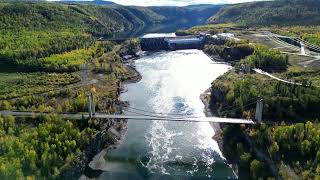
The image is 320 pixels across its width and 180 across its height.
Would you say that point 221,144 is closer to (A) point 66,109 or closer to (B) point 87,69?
(A) point 66,109

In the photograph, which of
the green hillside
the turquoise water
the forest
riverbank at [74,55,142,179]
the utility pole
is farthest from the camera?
the green hillside

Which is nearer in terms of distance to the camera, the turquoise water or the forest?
the forest

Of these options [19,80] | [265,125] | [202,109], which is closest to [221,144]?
[265,125]

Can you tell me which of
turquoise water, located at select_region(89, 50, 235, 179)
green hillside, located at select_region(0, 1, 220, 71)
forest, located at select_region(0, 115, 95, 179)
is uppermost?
green hillside, located at select_region(0, 1, 220, 71)

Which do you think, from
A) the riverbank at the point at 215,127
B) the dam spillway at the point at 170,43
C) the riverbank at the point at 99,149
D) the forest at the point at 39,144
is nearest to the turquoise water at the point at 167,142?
the riverbank at the point at 215,127

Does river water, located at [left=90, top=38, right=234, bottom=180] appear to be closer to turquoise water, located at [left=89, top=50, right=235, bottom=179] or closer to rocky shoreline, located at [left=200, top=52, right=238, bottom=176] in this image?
turquoise water, located at [left=89, top=50, right=235, bottom=179]

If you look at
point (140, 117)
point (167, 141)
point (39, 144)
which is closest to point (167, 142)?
point (167, 141)

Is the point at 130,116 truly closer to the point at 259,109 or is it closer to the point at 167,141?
the point at 167,141

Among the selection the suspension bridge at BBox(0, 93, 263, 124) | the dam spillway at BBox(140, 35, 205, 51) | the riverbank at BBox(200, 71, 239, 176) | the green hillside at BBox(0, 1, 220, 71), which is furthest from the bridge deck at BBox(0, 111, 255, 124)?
the dam spillway at BBox(140, 35, 205, 51)
